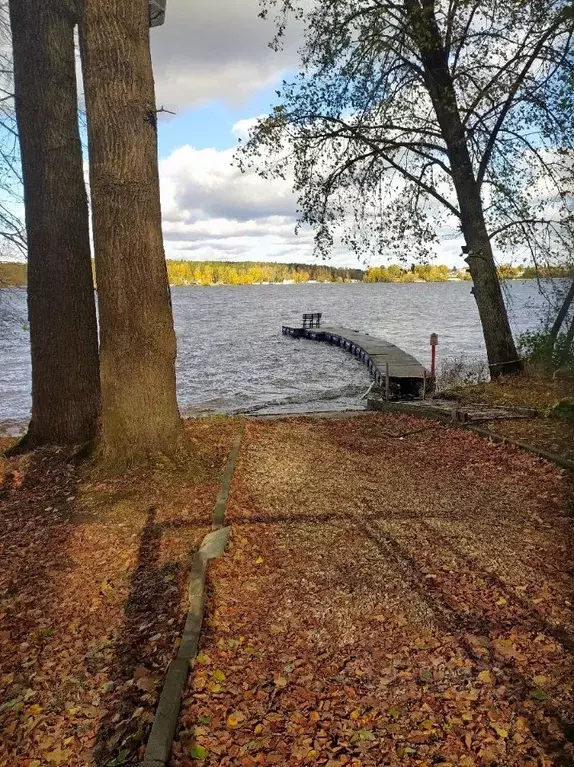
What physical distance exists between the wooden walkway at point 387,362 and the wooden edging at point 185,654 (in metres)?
8.86

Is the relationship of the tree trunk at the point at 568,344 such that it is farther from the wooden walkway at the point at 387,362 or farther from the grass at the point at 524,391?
the wooden walkway at the point at 387,362

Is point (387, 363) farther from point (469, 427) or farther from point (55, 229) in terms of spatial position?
point (55, 229)

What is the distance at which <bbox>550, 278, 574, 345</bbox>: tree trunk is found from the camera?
12336 millimetres

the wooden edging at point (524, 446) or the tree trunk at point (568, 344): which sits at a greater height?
the tree trunk at point (568, 344)

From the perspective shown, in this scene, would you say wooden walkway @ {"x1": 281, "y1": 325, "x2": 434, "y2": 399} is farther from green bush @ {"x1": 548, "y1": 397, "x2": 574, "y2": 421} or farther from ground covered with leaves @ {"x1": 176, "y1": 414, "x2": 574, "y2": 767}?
ground covered with leaves @ {"x1": 176, "y1": 414, "x2": 574, "y2": 767}

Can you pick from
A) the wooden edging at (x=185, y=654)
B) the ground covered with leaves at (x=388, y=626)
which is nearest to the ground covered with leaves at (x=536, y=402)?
the ground covered with leaves at (x=388, y=626)

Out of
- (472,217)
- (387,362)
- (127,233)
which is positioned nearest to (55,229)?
(127,233)

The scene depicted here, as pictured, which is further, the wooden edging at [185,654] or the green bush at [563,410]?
the green bush at [563,410]

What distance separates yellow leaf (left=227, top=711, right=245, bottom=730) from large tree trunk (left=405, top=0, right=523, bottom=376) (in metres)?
11.2

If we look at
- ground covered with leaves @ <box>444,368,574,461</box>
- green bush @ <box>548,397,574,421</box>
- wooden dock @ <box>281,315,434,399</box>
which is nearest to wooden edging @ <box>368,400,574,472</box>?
ground covered with leaves @ <box>444,368,574,461</box>

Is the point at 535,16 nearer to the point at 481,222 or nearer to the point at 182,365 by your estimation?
the point at 481,222

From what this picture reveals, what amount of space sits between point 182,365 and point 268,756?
92.5ft

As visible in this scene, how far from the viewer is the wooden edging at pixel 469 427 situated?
21.2 ft

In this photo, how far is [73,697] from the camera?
3.12 metres
